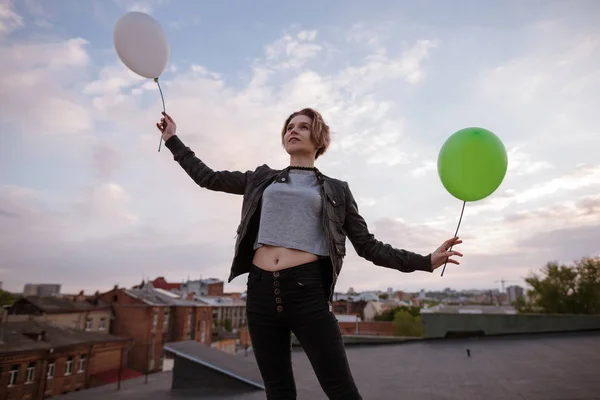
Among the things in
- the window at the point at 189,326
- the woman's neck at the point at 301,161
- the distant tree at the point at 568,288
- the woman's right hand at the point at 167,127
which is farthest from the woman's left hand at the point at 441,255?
the window at the point at 189,326

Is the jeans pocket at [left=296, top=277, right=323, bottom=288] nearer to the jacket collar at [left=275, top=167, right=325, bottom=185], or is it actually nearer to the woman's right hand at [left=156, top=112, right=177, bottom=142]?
the jacket collar at [left=275, top=167, right=325, bottom=185]

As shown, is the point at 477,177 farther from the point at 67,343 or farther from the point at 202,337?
the point at 202,337

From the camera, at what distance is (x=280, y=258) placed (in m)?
1.76

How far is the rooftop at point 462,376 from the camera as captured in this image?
3635mm

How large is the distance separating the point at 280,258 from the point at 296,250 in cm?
9

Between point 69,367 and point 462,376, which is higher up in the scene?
point 462,376

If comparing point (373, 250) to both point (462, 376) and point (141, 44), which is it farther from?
point (462, 376)

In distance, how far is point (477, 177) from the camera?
247 centimetres

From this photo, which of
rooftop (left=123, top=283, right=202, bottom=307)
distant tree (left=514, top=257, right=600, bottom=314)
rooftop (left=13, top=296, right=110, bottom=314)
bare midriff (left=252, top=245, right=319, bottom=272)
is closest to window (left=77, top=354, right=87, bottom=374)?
rooftop (left=13, top=296, right=110, bottom=314)

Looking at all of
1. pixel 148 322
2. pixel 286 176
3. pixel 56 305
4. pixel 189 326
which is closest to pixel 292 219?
pixel 286 176

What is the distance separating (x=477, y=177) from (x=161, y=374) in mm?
5830

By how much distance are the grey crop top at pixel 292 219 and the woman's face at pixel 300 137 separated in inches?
9.0

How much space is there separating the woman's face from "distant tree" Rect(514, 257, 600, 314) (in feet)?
109

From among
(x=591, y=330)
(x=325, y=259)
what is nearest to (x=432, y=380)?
(x=325, y=259)
